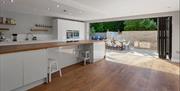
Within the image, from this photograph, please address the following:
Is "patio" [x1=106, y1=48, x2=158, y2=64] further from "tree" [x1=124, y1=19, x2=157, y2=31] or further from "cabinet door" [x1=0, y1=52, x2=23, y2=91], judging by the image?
"tree" [x1=124, y1=19, x2=157, y2=31]

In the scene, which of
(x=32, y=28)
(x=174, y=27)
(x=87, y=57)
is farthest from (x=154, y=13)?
(x=32, y=28)

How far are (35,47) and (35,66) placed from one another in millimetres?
410

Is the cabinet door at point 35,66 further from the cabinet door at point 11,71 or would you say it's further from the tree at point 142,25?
the tree at point 142,25

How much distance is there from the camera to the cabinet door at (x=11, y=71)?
2.19 meters

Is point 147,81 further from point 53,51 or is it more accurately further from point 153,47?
point 153,47

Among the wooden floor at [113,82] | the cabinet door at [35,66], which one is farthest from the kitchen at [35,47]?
the wooden floor at [113,82]

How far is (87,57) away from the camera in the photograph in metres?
5.00

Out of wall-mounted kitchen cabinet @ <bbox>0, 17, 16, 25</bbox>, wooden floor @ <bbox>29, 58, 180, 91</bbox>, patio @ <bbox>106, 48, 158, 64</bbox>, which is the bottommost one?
wooden floor @ <bbox>29, 58, 180, 91</bbox>

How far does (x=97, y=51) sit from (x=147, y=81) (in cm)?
258

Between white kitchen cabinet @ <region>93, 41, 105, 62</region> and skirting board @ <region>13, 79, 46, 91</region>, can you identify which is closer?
skirting board @ <region>13, 79, 46, 91</region>

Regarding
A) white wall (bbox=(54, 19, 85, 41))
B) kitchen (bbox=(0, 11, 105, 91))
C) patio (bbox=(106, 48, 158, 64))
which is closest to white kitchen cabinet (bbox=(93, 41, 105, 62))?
kitchen (bbox=(0, 11, 105, 91))

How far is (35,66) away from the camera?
109 inches

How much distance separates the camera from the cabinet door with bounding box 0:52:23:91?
2.19 metres

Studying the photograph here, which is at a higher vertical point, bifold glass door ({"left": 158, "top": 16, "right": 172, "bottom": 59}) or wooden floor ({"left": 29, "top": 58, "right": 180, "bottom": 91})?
bifold glass door ({"left": 158, "top": 16, "right": 172, "bottom": 59})
